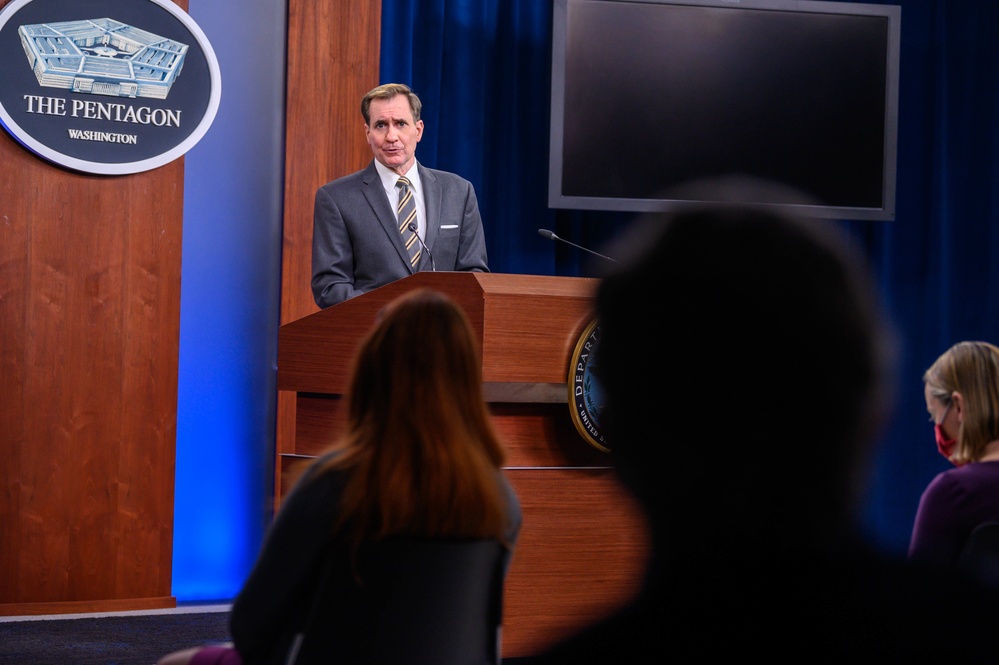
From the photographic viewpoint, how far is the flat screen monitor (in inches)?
174

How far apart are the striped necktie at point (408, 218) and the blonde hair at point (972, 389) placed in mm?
1676

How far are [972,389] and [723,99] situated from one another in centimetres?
275

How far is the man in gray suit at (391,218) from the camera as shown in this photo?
10.9 feet

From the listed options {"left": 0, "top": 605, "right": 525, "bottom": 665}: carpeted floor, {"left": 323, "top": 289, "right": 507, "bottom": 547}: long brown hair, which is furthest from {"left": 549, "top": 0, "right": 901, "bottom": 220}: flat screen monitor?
{"left": 323, "top": 289, "right": 507, "bottom": 547}: long brown hair

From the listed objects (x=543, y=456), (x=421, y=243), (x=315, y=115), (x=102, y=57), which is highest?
(x=102, y=57)

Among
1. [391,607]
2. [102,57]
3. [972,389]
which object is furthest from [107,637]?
[972,389]

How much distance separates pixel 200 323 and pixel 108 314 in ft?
1.29

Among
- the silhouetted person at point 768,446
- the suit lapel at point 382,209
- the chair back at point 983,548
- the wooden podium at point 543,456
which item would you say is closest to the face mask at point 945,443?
the chair back at point 983,548

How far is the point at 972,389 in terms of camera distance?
207 cm

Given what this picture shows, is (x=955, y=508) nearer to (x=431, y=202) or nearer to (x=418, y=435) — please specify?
(x=418, y=435)

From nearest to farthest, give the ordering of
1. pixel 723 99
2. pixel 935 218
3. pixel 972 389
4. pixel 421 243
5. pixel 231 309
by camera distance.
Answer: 1. pixel 972 389
2. pixel 421 243
3. pixel 231 309
4. pixel 723 99
5. pixel 935 218

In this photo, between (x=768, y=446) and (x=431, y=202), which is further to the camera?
(x=431, y=202)

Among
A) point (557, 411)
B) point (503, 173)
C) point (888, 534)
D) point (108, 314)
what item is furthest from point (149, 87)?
point (888, 534)

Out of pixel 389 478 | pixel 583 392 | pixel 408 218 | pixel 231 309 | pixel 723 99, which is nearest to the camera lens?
pixel 389 478
